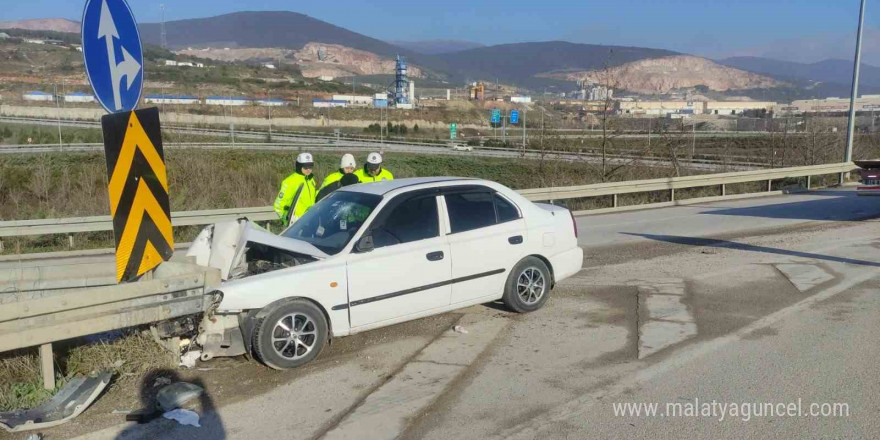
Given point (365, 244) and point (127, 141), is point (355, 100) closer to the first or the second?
point (365, 244)

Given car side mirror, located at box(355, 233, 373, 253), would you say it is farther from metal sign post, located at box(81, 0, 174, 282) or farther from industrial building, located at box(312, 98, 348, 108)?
industrial building, located at box(312, 98, 348, 108)

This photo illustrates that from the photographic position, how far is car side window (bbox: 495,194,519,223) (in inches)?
288

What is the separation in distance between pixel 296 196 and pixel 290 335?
11.3ft

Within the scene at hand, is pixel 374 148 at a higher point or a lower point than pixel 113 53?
lower

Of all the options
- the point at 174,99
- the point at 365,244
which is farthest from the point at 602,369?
the point at 174,99

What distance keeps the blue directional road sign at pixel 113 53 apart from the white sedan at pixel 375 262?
4.95ft

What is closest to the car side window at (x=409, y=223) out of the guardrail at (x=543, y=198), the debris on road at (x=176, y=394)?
the debris on road at (x=176, y=394)

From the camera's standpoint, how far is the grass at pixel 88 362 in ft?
17.0

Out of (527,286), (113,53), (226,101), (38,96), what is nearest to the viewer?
(113,53)

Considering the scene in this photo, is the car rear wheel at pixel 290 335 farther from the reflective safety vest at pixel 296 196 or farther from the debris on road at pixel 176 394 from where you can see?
the reflective safety vest at pixel 296 196

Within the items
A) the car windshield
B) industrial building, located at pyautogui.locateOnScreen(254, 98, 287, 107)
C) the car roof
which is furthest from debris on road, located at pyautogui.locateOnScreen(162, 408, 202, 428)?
→ industrial building, located at pyautogui.locateOnScreen(254, 98, 287, 107)

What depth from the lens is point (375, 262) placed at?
20.3ft

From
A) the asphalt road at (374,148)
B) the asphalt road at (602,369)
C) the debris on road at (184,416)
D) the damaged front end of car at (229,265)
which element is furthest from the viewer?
the asphalt road at (374,148)

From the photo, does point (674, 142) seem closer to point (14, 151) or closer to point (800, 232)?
point (800, 232)
